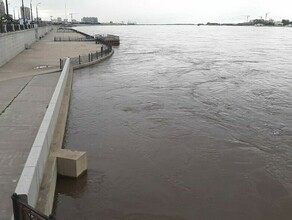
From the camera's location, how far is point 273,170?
12758 mm

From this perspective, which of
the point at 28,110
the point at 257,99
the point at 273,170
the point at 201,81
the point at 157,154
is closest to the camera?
the point at 273,170

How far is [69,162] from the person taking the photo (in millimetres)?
11078

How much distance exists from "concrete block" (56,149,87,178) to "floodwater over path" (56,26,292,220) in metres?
0.32

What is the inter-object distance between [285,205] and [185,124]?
7.95 meters

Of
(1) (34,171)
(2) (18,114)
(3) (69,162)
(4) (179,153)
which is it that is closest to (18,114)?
(2) (18,114)

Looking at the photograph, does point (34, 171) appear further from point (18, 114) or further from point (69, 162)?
point (18, 114)

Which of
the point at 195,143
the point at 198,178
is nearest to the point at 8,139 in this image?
the point at 198,178

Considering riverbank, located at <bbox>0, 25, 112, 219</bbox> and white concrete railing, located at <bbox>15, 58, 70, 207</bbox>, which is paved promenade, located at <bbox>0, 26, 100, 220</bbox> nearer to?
riverbank, located at <bbox>0, 25, 112, 219</bbox>

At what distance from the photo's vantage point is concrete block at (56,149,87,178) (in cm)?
1098

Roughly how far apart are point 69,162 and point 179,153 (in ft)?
15.5

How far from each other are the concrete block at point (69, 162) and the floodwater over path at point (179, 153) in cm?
32

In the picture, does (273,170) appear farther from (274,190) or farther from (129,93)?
(129,93)

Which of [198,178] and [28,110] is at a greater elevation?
[28,110]

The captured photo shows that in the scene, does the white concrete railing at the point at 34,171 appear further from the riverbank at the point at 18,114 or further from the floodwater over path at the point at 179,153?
the floodwater over path at the point at 179,153
